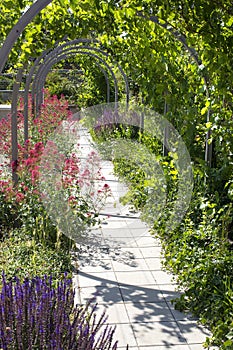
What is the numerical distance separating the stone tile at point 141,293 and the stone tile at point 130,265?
345mm

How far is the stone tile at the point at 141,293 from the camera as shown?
3914 mm

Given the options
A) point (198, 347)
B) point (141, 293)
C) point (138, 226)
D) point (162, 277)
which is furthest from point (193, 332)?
point (138, 226)

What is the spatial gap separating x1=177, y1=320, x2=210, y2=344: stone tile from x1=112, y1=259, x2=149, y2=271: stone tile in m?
1.00

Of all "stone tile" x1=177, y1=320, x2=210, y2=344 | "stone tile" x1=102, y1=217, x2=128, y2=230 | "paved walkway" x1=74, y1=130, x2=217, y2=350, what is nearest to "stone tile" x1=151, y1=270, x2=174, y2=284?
"paved walkway" x1=74, y1=130, x2=217, y2=350

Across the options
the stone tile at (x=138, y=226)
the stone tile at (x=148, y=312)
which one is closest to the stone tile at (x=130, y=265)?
the stone tile at (x=148, y=312)

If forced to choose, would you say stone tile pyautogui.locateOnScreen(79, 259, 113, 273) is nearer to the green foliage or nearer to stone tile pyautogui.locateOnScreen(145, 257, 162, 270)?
the green foliage

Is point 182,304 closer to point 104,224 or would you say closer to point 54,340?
point 54,340

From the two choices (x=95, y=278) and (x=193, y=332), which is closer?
(x=193, y=332)

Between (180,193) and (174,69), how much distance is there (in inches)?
50.7

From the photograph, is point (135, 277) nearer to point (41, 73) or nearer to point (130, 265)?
point (130, 265)

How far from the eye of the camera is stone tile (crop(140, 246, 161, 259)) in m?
4.79

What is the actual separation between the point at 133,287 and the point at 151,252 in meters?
0.81

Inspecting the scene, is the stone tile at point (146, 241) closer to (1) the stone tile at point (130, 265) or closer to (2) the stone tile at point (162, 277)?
(1) the stone tile at point (130, 265)

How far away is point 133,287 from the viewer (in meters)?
4.12
